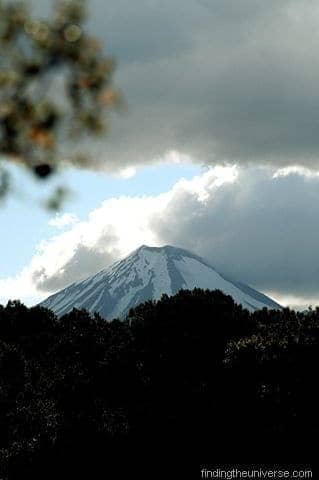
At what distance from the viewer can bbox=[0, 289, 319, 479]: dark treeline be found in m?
46.4

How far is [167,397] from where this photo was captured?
54.5 metres

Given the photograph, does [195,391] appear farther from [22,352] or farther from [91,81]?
[91,81]

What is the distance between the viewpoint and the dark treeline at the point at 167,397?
46438 mm

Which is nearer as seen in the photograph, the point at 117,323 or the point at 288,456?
the point at 288,456

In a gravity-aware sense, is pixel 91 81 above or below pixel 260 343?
below

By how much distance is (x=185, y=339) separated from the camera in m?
62.2

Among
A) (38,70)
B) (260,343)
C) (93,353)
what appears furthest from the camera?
(93,353)

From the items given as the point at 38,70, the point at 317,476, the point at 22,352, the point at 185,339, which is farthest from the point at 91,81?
the point at 22,352

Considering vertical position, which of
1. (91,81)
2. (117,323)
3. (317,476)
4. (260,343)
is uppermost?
(117,323)

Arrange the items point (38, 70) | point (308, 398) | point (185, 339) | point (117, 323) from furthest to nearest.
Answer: point (117, 323) < point (185, 339) < point (308, 398) < point (38, 70)

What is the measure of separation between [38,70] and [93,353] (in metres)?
60.7

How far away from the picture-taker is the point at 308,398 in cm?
4572

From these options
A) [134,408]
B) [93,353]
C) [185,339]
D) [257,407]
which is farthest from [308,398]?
[93,353]

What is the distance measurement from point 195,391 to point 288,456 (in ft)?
35.7
